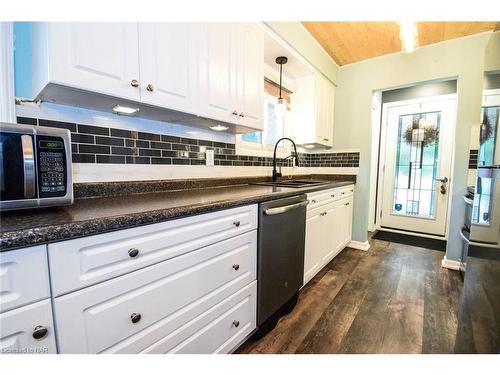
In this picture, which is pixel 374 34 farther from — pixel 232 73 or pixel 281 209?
pixel 281 209

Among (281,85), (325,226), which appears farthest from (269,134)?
(325,226)

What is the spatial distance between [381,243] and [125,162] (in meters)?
3.41

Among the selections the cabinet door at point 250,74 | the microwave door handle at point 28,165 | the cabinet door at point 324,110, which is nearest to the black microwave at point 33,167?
the microwave door handle at point 28,165

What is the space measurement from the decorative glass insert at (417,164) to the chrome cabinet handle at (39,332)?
4379mm

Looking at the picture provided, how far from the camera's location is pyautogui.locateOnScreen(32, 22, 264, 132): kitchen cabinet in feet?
2.76

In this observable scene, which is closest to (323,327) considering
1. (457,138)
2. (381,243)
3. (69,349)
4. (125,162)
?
(69,349)

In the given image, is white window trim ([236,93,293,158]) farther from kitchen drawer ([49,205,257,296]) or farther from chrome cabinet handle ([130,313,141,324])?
chrome cabinet handle ([130,313,141,324])

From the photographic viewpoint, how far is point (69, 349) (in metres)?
0.63

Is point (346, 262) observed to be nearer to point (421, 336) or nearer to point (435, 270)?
point (435, 270)

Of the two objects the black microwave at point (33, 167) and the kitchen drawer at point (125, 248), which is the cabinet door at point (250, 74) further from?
the black microwave at point (33, 167)

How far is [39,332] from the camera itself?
1.86 feet

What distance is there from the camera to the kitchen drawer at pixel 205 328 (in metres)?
0.82

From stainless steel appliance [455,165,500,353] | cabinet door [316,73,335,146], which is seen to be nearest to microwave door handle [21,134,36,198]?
stainless steel appliance [455,165,500,353]

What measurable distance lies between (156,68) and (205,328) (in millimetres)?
1268
